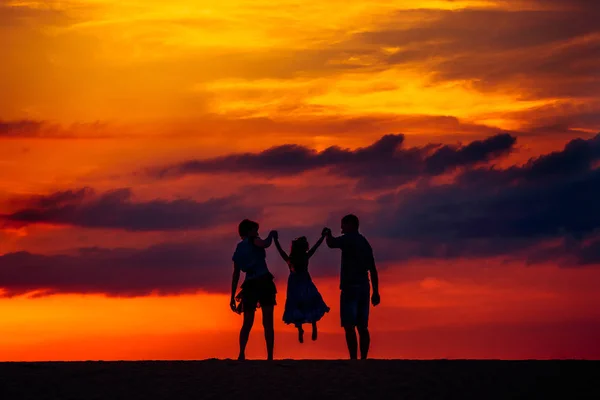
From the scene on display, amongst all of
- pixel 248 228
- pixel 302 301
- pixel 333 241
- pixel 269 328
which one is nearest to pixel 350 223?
pixel 333 241

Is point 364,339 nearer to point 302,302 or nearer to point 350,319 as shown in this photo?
point 350,319

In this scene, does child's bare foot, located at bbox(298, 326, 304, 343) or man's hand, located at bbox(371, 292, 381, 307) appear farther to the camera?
child's bare foot, located at bbox(298, 326, 304, 343)

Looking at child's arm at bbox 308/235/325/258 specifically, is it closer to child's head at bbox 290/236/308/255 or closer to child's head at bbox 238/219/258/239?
child's head at bbox 290/236/308/255

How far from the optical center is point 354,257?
21375 mm

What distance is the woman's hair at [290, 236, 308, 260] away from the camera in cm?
2188
